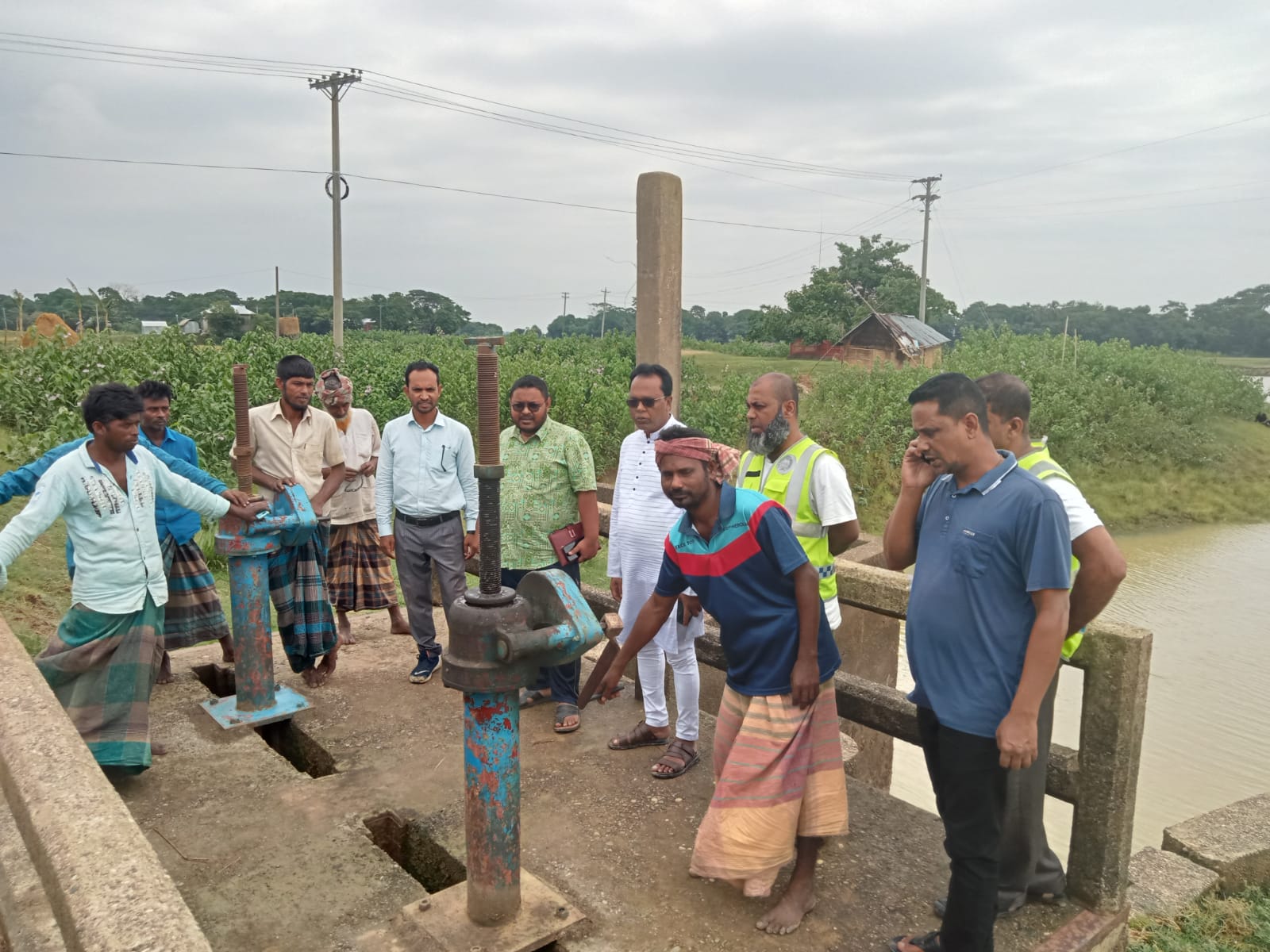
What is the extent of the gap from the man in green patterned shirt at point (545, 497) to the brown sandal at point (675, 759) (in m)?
0.56

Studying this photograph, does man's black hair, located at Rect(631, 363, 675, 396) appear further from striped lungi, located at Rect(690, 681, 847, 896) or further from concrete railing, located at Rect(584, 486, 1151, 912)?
striped lungi, located at Rect(690, 681, 847, 896)

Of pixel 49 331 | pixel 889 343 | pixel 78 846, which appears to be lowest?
pixel 78 846

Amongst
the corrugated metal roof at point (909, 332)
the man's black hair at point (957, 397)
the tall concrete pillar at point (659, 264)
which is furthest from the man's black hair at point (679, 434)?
Answer: the corrugated metal roof at point (909, 332)

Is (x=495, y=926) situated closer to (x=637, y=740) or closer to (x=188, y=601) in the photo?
(x=637, y=740)

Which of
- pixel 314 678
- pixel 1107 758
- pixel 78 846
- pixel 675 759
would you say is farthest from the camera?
pixel 314 678

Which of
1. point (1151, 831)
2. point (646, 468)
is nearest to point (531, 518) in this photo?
point (646, 468)

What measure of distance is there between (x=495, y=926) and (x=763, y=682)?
105cm

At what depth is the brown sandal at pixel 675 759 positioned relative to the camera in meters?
3.59

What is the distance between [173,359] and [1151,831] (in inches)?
416

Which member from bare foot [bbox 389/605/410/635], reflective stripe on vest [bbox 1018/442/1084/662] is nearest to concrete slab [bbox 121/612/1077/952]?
reflective stripe on vest [bbox 1018/442/1084/662]

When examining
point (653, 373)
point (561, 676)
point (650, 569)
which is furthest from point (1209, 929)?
point (653, 373)

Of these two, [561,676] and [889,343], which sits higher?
[889,343]

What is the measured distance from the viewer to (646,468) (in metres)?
3.77

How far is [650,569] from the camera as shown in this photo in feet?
12.4
